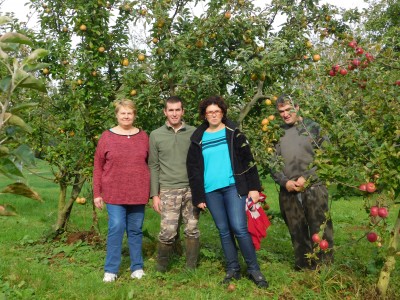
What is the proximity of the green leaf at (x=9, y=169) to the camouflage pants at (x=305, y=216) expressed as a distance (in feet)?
11.2

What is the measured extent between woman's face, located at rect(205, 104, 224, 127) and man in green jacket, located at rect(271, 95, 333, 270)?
22.4 inches

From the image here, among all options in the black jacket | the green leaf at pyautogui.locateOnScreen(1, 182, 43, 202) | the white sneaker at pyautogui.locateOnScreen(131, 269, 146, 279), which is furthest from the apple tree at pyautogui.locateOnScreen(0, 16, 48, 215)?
the white sneaker at pyautogui.locateOnScreen(131, 269, 146, 279)

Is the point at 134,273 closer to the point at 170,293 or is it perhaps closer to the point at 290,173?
the point at 170,293

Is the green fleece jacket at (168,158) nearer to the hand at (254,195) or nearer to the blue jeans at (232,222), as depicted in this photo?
the blue jeans at (232,222)

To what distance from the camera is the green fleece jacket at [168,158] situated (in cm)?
449

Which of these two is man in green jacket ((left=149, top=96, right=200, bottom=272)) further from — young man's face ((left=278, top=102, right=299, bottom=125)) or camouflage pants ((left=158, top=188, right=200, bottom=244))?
young man's face ((left=278, top=102, right=299, bottom=125))

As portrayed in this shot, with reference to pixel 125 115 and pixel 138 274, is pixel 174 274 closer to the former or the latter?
pixel 138 274

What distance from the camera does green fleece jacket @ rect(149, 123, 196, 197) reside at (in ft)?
14.7

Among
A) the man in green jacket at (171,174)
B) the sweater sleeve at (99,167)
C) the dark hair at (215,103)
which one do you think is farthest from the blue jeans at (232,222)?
the sweater sleeve at (99,167)

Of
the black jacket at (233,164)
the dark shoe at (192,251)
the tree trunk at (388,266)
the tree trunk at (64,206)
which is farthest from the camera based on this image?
the tree trunk at (64,206)

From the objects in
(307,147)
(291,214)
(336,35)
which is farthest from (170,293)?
(336,35)

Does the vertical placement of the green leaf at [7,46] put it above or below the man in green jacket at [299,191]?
above

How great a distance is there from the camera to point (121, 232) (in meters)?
4.50

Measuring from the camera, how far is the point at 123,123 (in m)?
4.43
